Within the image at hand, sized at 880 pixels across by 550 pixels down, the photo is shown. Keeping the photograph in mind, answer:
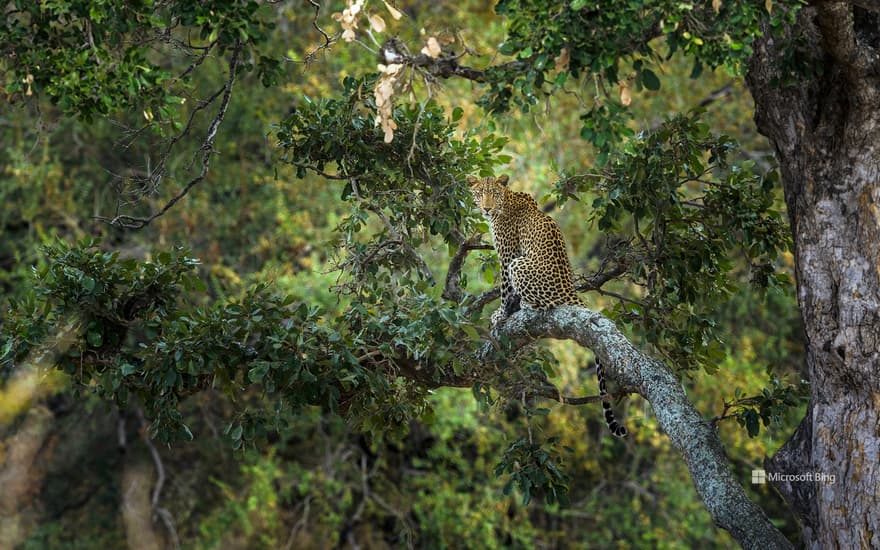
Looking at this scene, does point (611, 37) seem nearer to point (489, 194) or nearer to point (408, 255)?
point (408, 255)

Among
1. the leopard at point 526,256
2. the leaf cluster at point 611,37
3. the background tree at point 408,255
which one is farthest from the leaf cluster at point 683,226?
the leaf cluster at point 611,37

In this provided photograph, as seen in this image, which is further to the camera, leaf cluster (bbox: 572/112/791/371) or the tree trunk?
leaf cluster (bbox: 572/112/791/371)

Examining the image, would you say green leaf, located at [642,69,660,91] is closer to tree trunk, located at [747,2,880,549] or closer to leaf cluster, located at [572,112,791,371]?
tree trunk, located at [747,2,880,549]

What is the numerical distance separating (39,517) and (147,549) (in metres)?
1.28

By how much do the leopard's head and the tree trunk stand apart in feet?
6.56

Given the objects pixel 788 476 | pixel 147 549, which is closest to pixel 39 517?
pixel 147 549

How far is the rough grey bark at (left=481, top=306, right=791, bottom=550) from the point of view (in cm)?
412

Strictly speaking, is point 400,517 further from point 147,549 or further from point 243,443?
point 243,443

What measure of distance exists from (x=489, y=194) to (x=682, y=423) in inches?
92.1

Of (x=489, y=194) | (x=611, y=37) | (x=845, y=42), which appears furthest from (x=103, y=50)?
(x=845, y=42)

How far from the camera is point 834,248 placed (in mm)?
4270

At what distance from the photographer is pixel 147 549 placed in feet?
37.7

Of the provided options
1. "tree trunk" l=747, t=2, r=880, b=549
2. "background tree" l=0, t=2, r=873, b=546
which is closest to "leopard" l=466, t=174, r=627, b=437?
"background tree" l=0, t=2, r=873, b=546

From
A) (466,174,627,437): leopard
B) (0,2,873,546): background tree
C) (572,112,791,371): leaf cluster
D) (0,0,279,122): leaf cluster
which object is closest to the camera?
(0,2,873,546): background tree
